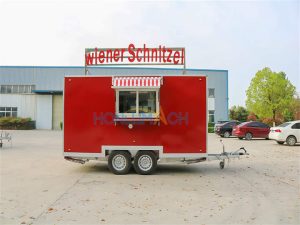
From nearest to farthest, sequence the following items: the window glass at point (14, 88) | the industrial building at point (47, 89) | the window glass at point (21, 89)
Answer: the industrial building at point (47, 89) < the window glass at point (14, 88) < the window glass at point (21, 89)

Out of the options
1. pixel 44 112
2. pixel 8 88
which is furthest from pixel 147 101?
pixel 8 88

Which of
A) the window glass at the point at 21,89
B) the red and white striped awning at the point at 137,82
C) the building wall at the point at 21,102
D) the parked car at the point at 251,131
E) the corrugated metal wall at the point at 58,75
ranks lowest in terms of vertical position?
the parked car at the point at 251,131

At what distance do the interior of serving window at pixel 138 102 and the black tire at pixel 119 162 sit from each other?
3.83 feet

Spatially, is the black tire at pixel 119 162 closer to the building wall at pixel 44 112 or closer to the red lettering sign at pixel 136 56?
the red lettering sign at pixel 136 56

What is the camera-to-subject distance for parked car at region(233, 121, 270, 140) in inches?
1150

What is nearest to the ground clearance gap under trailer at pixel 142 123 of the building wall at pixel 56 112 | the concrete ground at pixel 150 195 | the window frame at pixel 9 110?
the concrete ground at pixel 150 195

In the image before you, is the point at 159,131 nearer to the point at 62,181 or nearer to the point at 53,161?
the point at 62,181

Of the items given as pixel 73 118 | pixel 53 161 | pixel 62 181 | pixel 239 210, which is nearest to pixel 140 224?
pixel 239 210

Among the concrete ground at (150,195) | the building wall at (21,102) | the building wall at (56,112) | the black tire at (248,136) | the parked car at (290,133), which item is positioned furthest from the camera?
the building wall at (21,102)

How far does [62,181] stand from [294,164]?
877cm

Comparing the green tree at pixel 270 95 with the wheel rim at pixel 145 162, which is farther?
the green tree at pixel 270 95

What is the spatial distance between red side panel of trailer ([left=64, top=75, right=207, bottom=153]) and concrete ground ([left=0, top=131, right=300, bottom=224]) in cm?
97

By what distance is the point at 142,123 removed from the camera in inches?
458

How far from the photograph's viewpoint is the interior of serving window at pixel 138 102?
11.6 metres
